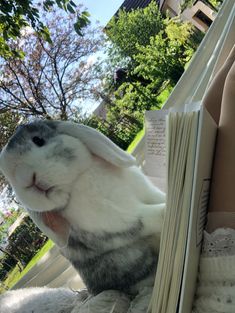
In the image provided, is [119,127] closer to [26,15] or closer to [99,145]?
[26,15]

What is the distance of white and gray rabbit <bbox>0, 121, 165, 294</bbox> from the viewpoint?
0.50m

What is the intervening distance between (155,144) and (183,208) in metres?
0.46

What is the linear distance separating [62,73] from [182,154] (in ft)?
19.0

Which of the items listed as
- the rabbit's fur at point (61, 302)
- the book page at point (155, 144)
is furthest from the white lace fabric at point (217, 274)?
the book page at point (155, 144)

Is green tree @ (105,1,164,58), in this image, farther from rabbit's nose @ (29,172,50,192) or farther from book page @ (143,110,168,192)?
rabbit's nose @ (29,172,50,192)

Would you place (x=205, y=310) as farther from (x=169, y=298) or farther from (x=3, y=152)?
(x=3, y=152)

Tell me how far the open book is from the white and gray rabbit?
0.10m

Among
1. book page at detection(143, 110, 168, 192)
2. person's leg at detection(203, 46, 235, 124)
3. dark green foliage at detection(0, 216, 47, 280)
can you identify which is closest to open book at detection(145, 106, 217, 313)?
person's leg at detection(203, 46, 235, 124)

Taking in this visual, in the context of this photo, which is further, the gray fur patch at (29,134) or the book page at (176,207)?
the gray fur patch at (29,134)

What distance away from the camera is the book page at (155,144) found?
795 mm

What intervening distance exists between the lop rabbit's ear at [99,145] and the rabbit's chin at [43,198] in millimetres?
69

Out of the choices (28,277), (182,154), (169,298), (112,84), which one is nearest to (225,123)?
(182,154)

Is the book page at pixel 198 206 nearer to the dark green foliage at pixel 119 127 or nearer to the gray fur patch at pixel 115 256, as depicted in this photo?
the gray fur patch at pixel 115 256

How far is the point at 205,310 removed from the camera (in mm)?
396
